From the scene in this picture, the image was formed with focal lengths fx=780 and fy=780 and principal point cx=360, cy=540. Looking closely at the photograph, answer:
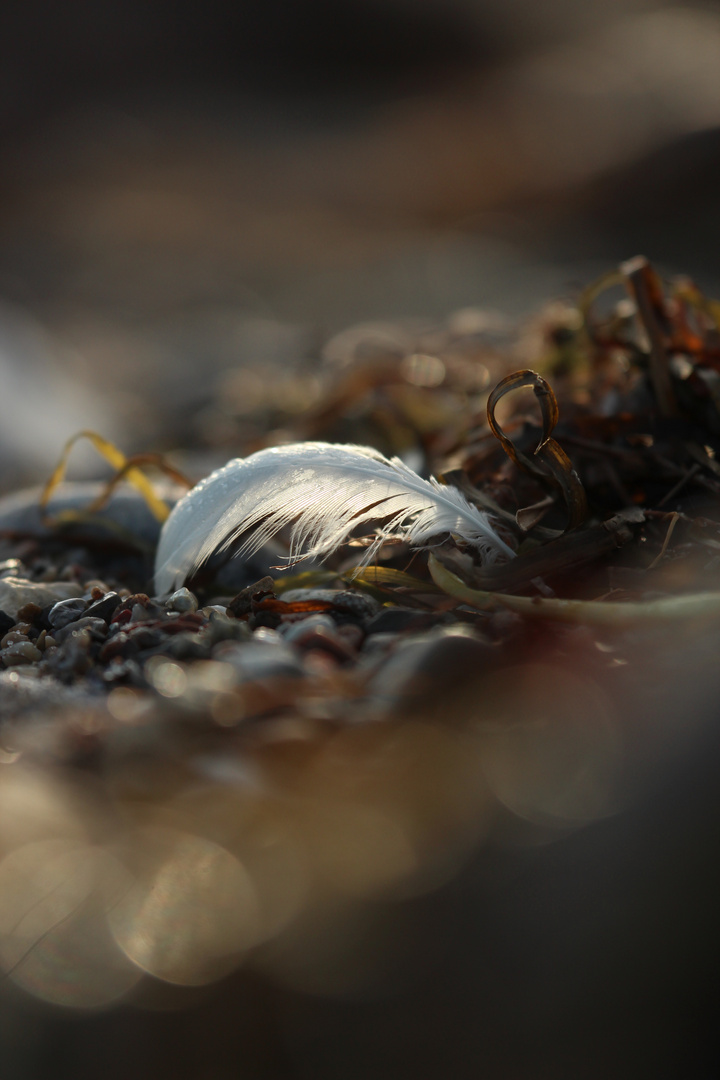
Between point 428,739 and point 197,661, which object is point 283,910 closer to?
point 428,739

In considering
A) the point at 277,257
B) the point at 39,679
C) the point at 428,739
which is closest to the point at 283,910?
the point at 428,739

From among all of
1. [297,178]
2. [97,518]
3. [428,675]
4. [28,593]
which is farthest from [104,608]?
[297,178]

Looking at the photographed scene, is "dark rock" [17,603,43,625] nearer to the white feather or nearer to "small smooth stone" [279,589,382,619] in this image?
the white feather

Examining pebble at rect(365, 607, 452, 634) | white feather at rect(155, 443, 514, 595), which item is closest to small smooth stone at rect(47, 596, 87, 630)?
white feather at rect(155, 443, 514, 595)

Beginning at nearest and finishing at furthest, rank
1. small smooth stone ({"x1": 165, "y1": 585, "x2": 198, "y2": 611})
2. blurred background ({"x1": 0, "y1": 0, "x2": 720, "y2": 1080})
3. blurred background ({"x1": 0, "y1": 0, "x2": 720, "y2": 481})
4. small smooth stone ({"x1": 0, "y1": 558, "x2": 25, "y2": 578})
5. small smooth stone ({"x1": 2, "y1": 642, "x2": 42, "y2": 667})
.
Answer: blurred background ({"x1": 0, "y1": 0, "x2": 720, "y2": 1080}) < small smooth stone ({"x1": 2, "y1": 642, "x2": 42, "y2": 667}) < small smooth stone ({"x1": 165, "y1": 585, "x2": 198, "y2": 611}) < small smooth stone ({"x1": 0, "y1": 558, "x2": 25, "y2": 578}) < blurred background ({"x1": 0, "y1": 0, "x2": 720, "y2": 481})

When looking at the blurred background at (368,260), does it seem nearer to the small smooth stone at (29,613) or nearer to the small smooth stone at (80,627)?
the small smooth stone at (80,627)

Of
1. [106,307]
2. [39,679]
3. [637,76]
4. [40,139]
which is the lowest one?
[39,679]
